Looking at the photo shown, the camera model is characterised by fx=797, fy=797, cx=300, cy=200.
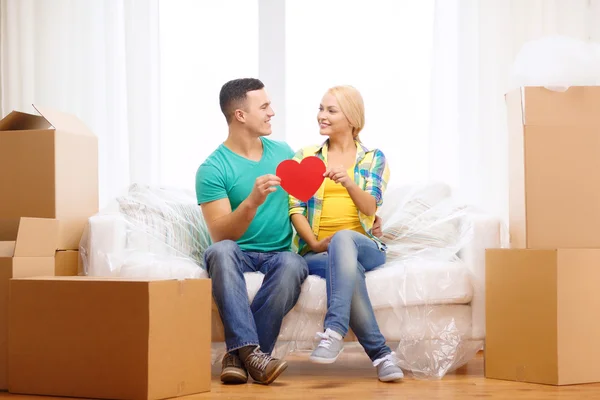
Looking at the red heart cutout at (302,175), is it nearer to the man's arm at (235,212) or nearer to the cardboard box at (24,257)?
the man's arm at (235,212)

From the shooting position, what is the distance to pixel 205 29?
3.81m

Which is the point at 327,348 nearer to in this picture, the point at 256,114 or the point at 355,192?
the point at 355,192

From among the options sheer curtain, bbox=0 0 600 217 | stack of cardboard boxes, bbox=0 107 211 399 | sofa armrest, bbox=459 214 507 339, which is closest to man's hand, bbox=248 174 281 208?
stack of cardboard boxes, bbox=0 107 211 399

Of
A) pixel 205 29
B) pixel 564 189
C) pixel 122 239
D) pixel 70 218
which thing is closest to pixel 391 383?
pixel 564 189

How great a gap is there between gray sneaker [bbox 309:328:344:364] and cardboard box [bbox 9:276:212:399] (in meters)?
0.31

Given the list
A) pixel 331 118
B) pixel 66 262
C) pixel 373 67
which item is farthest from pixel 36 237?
pixel 373 67

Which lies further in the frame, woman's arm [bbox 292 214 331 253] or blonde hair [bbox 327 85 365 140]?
blonde hair [bbox 327 85 365 140]

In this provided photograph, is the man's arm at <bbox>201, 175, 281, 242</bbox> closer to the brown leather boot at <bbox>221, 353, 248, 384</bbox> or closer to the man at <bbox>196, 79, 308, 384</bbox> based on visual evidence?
the man at <bbox>196, 79, 308, 384</bbox>

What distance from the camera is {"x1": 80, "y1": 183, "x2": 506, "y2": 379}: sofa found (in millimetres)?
2434

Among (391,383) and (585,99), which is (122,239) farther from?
(585,99)

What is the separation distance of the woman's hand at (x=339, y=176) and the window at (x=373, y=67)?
1262 mm

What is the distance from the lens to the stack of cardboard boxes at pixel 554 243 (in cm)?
225

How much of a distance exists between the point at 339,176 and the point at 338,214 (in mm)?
235

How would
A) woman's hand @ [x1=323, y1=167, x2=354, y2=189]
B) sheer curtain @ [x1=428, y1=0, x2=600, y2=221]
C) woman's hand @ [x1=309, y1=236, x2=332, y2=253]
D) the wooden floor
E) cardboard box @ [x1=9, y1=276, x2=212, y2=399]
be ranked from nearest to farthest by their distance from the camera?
cardboard box @ [x1=9, y1=276, x2=212, y2=399] < the wooden floor < woman's hand @ [x1=323, y1=167, x2=354, y2=189] < woman's hand @ [x1=309, y1=236, x2=332, y2=253] < sheer curtain @ [x1=428, y1=0, x2=600, y2=221]
